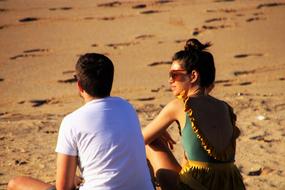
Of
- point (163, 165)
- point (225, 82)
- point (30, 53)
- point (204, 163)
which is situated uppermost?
point (204, 163)

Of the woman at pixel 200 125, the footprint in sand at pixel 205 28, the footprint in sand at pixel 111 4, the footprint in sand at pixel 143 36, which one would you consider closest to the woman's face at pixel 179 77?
the woman at pixel 200 125

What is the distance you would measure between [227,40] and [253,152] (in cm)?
605

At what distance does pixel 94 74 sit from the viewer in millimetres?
3535

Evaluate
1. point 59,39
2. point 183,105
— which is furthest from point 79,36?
point 183,105

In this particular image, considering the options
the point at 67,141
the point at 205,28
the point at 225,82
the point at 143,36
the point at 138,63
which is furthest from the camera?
the point at 205,28

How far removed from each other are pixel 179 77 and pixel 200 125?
14.4 inches

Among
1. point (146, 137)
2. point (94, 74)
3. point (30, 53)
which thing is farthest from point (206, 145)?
point (30, 53)

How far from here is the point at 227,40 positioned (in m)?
12.2

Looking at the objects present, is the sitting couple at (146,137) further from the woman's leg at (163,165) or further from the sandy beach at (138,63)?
the sandy beach at (138,63)

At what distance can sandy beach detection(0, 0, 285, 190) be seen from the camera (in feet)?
21.3

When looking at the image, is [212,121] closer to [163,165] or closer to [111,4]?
[163,165]

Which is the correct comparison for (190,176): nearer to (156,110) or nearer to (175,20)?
(156,110)

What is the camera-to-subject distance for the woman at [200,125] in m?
4.04

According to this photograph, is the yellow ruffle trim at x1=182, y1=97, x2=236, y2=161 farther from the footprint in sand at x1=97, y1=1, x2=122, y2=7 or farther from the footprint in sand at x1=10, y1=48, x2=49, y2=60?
the footprint in sand at x1=97, y1=1, x2=122, y2=7
